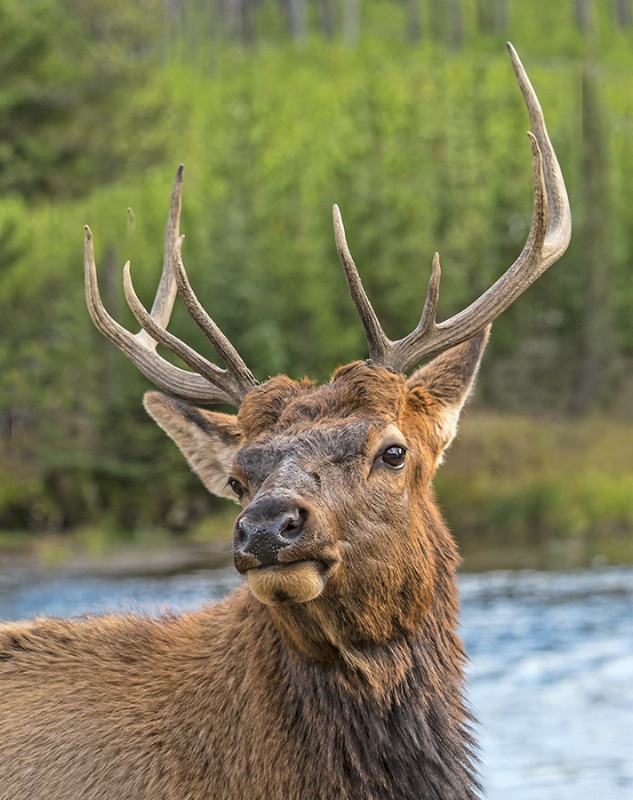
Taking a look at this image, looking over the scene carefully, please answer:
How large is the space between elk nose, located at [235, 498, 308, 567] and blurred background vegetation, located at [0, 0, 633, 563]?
84.5 ft

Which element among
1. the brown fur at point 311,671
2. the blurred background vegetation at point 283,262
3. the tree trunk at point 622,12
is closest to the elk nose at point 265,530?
the brown fur at point 311,671

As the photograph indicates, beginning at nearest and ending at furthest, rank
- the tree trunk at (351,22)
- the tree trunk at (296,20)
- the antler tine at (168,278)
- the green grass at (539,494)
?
1. the antler tine at (168,278)
2. the green grass at (539,494)
3. the tree trunk at (296,20)
4. the tree trunk at (351,22)

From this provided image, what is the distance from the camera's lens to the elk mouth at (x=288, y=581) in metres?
4.34

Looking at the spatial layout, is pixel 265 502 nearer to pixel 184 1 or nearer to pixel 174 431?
pixel 174 431

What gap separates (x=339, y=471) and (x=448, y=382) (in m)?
0.97

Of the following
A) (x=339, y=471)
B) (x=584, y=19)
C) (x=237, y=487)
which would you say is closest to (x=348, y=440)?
(x=339, y=471)

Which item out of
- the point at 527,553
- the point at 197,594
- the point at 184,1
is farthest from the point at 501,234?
the point at 184,1

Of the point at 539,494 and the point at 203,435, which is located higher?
the point at 203,435

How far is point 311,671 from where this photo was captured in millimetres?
4906

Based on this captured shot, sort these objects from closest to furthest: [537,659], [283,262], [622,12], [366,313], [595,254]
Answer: [366,313] < [537,659] < [283,262] < [595,254] < [622,12]

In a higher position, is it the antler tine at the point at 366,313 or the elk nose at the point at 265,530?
the antler tine at the point at 366,313

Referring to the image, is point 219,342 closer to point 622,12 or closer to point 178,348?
point 178,348

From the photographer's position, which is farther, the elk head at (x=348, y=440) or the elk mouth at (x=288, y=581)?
the elk head at (x=348, y=440)

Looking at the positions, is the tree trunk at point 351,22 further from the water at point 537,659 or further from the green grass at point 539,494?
the water at point 537,659
